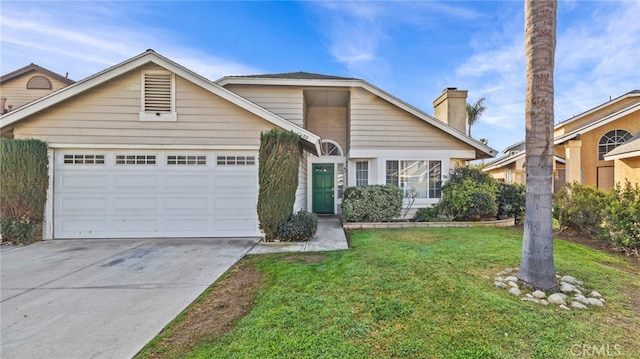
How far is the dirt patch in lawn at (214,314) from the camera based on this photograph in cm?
267

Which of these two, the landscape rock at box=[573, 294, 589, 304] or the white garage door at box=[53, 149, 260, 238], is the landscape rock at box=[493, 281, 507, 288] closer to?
the landscape rock at box=[573, 294, 589, 304]

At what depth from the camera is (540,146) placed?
373 centimetres

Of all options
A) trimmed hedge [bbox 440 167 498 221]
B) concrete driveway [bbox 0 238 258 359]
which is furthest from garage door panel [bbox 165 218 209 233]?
trimmed hedge [bbox 440 167 498 221]

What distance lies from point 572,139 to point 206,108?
669 inches

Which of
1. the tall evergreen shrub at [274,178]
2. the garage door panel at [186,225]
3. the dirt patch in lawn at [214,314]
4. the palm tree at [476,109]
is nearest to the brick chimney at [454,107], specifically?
the tall evergreen shrub at [274,178]

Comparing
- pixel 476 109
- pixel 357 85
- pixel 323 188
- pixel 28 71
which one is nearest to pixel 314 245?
pixel 323 188

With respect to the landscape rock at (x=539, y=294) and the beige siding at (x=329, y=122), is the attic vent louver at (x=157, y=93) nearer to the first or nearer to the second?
the beige siding at (x=329, y=122)

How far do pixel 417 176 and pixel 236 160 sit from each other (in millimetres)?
6725

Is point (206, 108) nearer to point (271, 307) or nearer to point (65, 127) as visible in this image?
point (65, 127)

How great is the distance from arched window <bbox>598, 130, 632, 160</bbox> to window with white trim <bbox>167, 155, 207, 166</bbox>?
1873 cm

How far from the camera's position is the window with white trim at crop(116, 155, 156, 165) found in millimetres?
7586

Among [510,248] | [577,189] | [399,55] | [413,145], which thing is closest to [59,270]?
[510,248]

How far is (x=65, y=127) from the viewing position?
24.4 ft

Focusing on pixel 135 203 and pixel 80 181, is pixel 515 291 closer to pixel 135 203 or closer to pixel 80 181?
pixel 135 203
